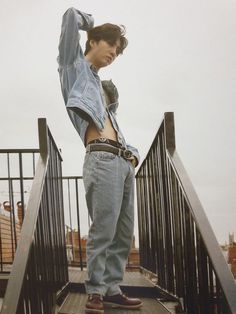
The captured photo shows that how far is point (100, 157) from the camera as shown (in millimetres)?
2018

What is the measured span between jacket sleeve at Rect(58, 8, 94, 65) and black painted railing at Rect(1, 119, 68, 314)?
14.8 inches

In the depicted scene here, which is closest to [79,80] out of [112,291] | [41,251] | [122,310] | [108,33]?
[108,33]

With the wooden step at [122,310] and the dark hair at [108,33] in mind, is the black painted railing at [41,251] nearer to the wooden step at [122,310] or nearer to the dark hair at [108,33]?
the wooden step at [122,310]

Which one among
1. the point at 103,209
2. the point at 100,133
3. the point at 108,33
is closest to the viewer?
the point at 103,209

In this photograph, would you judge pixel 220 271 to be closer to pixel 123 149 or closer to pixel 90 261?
pixel 90 261

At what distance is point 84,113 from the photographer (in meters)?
2.05

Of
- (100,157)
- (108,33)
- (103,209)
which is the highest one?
(108,33)

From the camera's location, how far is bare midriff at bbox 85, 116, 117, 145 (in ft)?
6.93

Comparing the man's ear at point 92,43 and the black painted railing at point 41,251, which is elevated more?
the man's ear at point 92,43

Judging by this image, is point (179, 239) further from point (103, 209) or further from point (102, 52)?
point (102, 52)

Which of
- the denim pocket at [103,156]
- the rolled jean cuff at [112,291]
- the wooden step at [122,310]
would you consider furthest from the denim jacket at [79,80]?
the wooden step at [122,310]

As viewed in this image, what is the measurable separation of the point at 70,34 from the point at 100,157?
26.7 inches

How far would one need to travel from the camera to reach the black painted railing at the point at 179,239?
4.69ft

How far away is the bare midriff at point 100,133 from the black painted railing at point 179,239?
0.30 meters
